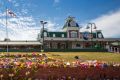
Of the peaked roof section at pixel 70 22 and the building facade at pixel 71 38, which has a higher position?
the peaked roof section at pixel 70 22

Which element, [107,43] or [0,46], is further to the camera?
[107,43]

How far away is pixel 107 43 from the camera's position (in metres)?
89.6

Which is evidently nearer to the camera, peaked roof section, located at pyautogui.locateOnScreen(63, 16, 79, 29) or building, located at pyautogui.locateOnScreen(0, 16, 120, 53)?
building, located at pyautogui.locateOnScreen(0, 16, 120, 53)

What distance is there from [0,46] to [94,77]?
66046 millimetres

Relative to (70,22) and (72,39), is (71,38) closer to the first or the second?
(72,39)

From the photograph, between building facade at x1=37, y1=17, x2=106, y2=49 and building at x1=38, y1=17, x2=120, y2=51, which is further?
building facade at x1=37, y1=17, x2=106, y2=49

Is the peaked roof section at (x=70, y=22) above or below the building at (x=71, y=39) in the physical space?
above

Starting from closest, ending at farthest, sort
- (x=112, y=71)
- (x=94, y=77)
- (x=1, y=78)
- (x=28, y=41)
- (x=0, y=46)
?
(x=1, y=78) → (x=94, y=77) → (x=112, y=71) → (x=0, y=46) → (x=28, y=41)

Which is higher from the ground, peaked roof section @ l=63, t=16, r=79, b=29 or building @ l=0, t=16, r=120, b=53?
peaked roof section @ l=63, t=16, r=79, b=29

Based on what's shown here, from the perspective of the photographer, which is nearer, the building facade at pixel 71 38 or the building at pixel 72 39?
the building at pixel 72 39

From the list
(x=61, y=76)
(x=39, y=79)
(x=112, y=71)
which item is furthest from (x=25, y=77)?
(x=112, y=71)

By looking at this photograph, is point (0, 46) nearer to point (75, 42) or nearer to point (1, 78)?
point (75, 42)

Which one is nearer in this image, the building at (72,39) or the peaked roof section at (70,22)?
the building at (72,39)

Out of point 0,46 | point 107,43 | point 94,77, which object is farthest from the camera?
point 107,43
